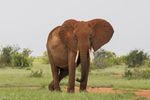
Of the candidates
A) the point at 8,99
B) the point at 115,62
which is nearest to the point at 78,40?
the point at 8,99

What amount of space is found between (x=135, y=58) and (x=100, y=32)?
92.0 feet

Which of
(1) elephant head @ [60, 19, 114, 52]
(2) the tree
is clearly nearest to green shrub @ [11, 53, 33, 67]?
(2) the tree

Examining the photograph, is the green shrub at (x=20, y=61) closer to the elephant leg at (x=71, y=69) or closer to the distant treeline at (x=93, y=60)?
the distant treeline at (x=93, y=60)

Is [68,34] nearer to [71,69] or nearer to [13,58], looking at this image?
[71,69]

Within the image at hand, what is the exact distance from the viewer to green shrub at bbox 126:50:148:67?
4284 cm

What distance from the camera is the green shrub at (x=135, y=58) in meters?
42.8

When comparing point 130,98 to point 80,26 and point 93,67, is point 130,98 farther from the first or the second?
point 93,67

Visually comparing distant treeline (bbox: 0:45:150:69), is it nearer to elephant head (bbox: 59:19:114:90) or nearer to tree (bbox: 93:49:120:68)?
tree (bbox: 93:49:120:68)

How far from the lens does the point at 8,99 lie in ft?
40.2

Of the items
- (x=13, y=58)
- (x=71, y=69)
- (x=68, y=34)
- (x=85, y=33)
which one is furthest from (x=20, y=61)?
(x=85, y=33)

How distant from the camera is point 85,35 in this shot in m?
14.7

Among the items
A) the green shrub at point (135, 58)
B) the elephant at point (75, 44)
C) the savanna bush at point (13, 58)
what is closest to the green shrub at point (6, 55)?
the savanna bush at point (13, 58)

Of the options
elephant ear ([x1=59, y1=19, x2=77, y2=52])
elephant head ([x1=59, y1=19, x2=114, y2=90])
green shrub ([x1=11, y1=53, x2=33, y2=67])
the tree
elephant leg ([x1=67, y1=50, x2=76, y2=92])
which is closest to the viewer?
elephant head ([x1=59, y1=19, x2=114, y2=90])

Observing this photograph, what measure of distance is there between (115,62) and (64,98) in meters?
37.5
